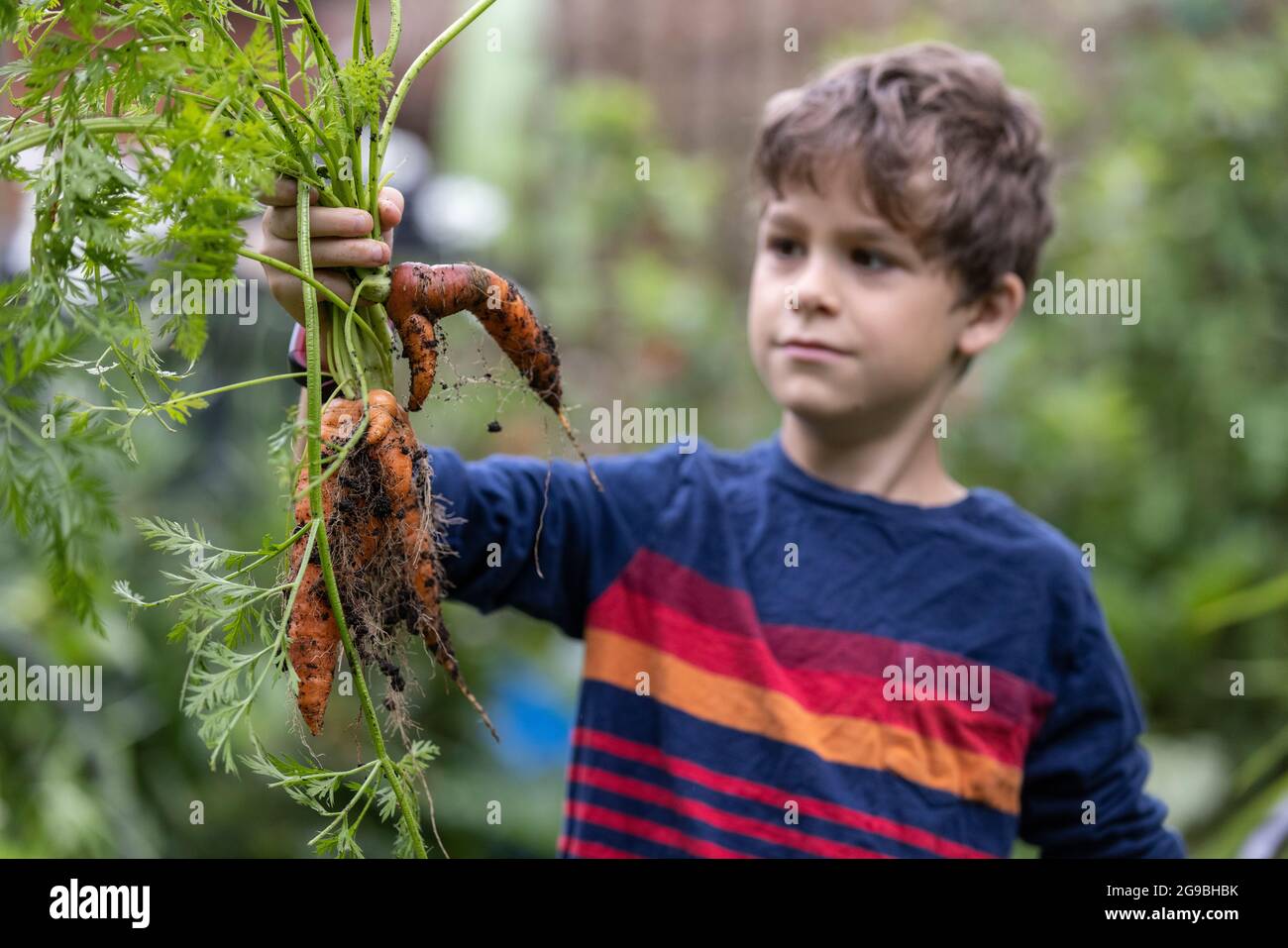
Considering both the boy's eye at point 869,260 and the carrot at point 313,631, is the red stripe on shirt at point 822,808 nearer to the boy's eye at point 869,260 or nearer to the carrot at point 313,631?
the carrot at point 313,631

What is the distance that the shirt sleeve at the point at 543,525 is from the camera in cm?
161

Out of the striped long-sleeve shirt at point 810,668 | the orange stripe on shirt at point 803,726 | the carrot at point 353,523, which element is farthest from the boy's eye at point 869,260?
A: the carrot at point 353,523

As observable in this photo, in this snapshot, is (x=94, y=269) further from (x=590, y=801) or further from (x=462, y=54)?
(x=462, y=54)

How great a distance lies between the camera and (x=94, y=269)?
1.08 metres

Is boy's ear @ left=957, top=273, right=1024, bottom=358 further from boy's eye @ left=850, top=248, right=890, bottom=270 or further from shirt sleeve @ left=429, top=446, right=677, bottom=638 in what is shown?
shirt sleeve @ left=429, top=446, right=677, bottom=638

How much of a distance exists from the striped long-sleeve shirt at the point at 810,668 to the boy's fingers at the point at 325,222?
19.4 inches

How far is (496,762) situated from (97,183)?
7.72ft

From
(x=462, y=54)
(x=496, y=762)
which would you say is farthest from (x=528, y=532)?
(x=462, y=54)

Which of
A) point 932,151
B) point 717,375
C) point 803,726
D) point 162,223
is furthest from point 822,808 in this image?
point 717,375

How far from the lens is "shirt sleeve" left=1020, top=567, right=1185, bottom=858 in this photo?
186cm

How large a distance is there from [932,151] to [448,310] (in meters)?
0.90

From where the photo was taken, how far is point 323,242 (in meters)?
1.23

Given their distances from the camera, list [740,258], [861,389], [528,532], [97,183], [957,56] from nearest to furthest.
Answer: [97,183]
[528,532]
[861,389]
[957,56]
[740,258]

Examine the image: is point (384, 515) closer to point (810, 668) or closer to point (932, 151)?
point (810, 668)
